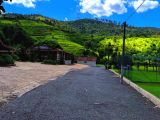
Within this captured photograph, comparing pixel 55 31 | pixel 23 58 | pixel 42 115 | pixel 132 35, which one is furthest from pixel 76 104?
pixel 55 31

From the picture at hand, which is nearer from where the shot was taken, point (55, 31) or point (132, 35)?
point (132, 35)

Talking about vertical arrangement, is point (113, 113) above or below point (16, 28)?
below

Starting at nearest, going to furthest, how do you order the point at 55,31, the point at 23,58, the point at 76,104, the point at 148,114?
the point at 148,114 < the point at 76,104 < the point at 23,58 < the point at 55,31

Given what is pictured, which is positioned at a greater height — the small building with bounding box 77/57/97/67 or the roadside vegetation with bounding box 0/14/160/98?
the roadside vegetation with bounding box 0/14/160/98

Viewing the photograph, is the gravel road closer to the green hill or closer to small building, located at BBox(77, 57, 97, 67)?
the green hill

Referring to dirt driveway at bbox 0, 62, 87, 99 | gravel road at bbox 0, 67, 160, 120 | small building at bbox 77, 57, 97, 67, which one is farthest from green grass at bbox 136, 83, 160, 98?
small building at bbox 77, 57, 97, 67

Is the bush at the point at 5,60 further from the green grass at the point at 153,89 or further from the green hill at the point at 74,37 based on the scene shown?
the green hill at the point at 74,37

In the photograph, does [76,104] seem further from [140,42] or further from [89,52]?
[89,52]

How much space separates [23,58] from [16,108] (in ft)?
261

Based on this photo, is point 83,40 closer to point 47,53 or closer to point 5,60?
point 47,53

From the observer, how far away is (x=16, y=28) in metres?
105

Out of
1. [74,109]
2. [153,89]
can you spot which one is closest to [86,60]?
[153,89]

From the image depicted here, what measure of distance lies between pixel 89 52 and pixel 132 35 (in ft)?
57.0

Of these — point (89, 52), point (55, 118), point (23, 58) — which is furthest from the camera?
point (89, 52)
